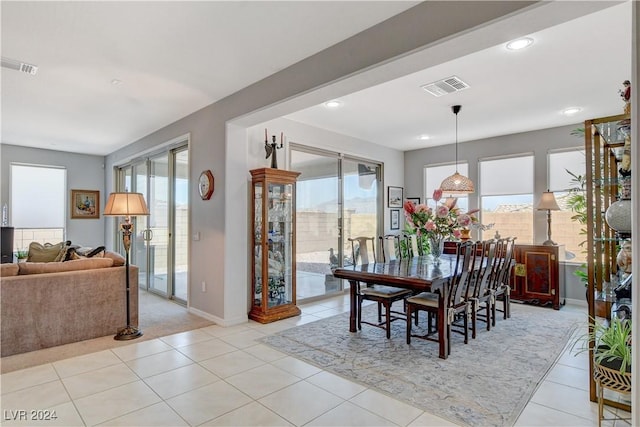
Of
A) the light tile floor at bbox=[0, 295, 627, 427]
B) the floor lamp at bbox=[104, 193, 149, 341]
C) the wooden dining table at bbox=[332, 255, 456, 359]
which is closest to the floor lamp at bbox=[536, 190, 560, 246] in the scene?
the wooden dining table at bbox=[332, 255, 456, 359]

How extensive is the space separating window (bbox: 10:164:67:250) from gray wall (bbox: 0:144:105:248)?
0.09m

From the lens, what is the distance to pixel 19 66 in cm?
314

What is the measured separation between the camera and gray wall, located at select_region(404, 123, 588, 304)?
5305 mm

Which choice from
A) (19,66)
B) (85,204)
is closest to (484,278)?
(19,66)

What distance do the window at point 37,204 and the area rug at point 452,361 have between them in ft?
19.3

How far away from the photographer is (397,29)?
7.89ft

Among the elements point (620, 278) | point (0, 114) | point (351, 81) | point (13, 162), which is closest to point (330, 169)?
point (351, 81)

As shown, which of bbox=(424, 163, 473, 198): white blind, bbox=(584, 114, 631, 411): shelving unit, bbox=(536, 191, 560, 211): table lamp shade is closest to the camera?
bbox=(584, 114, 631, 411): shelving unit

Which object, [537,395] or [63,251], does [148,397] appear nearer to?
[537,395]

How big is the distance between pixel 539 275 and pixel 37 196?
29.2 ft

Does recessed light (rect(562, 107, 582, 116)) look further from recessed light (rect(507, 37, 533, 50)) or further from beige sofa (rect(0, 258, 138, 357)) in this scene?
beige sofa (rect(0, 258, 138, 357))

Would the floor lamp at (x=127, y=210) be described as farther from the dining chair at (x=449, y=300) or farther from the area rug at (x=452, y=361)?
the dining chair at (x=449, y=300)

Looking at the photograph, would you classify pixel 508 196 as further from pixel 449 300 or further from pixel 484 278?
pixel 449 300

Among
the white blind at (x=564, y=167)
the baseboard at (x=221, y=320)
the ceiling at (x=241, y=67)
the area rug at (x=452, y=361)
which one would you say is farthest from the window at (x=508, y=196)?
the baseboard at (x=221, y=320)
